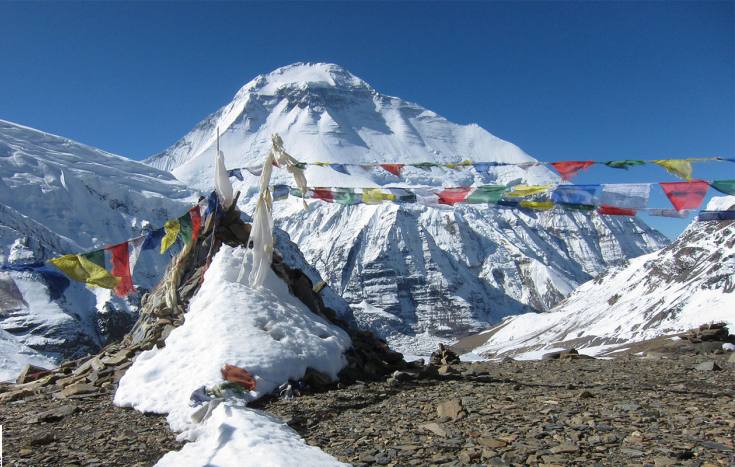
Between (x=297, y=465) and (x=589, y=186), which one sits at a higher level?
(x=589, y=186)

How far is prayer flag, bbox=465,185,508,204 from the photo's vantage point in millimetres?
16469

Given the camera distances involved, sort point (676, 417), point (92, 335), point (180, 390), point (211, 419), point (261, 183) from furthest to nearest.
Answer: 1. point (92, 335)
2. point (261, 183)
3. point (180, 390)
4. point (211, 419)
5. point (676, 417)

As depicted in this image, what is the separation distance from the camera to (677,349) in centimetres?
2230

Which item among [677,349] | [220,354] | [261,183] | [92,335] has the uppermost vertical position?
[261,183]

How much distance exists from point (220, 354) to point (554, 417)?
6.50 m

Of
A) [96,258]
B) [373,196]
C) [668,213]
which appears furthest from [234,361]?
[668,213]

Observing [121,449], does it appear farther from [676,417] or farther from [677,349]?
[677,349]

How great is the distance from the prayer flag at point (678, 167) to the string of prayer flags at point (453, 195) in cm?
515

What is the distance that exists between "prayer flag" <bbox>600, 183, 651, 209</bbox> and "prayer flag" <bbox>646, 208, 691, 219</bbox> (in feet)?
1.14

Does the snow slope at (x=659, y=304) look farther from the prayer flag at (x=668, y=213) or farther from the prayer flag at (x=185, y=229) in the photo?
the prayer flag at (x=185, y=229)

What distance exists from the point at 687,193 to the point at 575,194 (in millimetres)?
2676

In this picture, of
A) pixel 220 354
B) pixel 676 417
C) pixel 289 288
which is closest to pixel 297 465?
pixel 220 354

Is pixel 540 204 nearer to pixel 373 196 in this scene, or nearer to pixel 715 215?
pixel 715 215

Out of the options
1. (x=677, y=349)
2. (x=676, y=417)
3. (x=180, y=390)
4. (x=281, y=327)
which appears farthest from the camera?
(x=677, y=349)
